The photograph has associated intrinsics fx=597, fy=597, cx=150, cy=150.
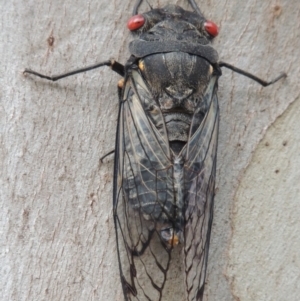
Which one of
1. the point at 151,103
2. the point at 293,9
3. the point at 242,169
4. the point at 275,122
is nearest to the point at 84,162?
the point at 151,103

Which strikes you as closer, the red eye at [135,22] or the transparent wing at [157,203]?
the transparent wing at [157,203]

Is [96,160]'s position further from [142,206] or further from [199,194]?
[199,194]

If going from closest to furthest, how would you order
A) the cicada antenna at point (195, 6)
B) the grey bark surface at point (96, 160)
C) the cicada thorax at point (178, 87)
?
1. the grey bark surface at point (96, 160)
2. the cicada thorax at point (178, 87)
3. the cicada antenna at point (195, 6)

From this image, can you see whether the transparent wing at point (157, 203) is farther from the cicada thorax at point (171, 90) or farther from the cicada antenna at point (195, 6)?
the cicada antenna at point (195, 6)

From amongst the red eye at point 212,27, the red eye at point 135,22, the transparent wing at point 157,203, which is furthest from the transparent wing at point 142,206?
the red eye at point 212,27

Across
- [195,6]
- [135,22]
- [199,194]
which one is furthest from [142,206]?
[195,6]
